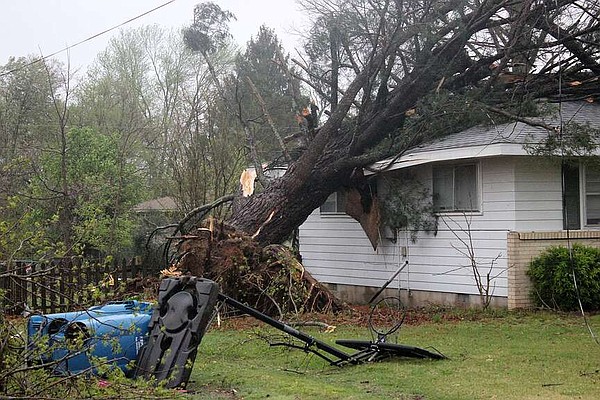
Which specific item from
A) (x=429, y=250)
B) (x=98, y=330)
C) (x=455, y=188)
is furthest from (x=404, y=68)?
(x=98, y=330)

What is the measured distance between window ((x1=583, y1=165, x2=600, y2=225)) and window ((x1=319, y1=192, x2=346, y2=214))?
17.9ft

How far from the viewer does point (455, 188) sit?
53.4 ft

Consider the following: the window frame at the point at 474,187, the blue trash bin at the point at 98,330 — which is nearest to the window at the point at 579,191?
the window frame at the point at 474,187

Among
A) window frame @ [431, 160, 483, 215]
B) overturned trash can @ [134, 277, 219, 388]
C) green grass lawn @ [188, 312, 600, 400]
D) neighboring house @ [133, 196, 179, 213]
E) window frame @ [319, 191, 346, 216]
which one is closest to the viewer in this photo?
green grass lawn @ [188, 312, 600, 400]

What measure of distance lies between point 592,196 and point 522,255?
200 cm

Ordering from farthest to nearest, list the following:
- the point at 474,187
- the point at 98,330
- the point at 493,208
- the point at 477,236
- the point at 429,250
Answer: the point at 429,250 → the point at 474,187 → the point at 477,236 → the point at 493,208 → the point at 98,330

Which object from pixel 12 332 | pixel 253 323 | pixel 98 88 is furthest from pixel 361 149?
pixel 98 88

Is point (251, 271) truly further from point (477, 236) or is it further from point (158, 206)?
point (158, 206)

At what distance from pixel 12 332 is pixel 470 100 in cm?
1097

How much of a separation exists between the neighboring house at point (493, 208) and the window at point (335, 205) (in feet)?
6.10

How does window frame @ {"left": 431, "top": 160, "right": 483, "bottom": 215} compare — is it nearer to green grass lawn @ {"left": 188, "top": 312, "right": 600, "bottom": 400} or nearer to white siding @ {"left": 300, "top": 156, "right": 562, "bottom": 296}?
white siding @ {"left": 300, "top": 156, "right": 562, "bottom": 296}

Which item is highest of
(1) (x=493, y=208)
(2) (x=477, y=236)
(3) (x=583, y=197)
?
(3) (x=583, y=197)

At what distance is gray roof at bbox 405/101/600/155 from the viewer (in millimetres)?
14664

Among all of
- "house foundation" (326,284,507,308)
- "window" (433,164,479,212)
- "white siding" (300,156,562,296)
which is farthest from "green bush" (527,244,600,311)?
"window" (433,164,479,212)
